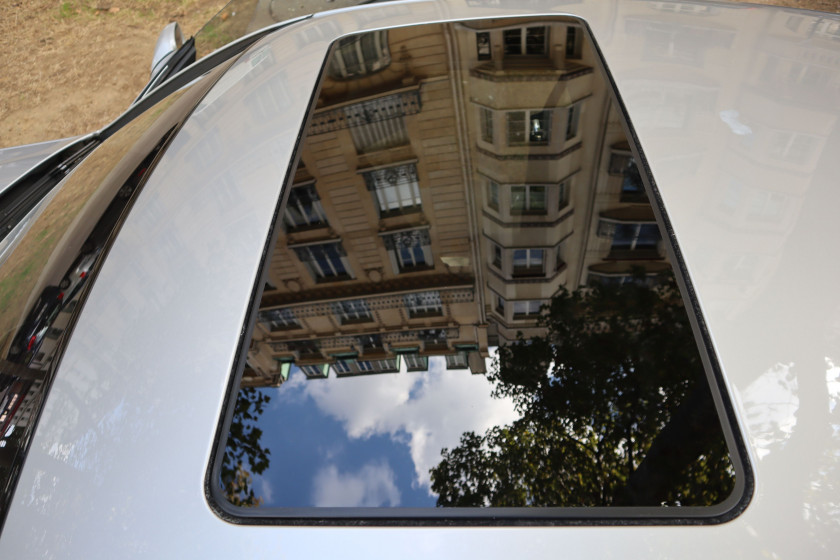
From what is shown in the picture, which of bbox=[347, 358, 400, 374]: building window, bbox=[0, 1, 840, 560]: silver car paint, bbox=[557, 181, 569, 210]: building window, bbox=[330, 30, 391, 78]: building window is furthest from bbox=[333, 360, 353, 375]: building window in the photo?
bbox=[330, 30, 391, 78]: building window

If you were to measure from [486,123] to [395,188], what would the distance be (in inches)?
13.6

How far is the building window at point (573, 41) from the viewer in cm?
172

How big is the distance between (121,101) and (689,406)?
6.70 m

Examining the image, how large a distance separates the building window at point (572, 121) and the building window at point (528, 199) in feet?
0.67

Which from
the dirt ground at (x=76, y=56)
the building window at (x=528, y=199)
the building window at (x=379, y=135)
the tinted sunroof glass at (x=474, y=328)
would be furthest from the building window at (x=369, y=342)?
the dirt ground at (x=76, y=56)

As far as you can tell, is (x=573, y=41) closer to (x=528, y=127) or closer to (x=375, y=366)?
(x=528, y=127)

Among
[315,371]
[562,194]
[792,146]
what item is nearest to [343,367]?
[315,371]

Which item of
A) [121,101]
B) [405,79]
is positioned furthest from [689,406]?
[121,101]

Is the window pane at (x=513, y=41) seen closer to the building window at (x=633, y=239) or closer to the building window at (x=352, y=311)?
the building window at (x=633, y=239)

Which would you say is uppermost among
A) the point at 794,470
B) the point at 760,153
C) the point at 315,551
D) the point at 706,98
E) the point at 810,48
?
the point at 810,48

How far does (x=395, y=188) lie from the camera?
4.70ft

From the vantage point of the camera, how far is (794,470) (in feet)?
2.74

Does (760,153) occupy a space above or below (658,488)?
above

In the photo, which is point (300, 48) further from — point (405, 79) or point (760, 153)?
point (760, 153)
